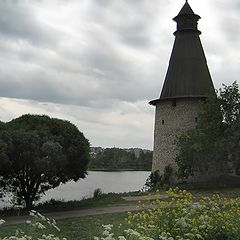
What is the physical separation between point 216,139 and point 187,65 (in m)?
7.25

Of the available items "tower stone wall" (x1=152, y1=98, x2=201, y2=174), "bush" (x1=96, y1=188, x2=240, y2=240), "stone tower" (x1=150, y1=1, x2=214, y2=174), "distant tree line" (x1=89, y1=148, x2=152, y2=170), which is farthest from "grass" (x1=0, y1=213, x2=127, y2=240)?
"distant tree line" (x1=89, y1=148, x2=152, y2=170)

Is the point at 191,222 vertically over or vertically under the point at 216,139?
under

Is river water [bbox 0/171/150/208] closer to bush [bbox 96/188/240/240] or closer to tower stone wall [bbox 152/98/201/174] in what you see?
tower stone wall [bbox 152/98/201/174]

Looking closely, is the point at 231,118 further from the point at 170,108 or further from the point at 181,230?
the point at 181,230

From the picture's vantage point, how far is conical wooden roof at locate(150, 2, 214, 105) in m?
27.6

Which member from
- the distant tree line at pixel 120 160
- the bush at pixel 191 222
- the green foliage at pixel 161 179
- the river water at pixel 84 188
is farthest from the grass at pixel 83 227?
the distant tree line at pixel 120 160

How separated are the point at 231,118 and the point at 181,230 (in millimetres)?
18498

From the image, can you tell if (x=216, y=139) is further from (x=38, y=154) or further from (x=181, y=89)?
(x=38, y=154)

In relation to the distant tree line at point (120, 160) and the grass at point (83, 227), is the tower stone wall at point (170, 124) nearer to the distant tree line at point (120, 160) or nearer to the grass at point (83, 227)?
the grass at point (83, 227)

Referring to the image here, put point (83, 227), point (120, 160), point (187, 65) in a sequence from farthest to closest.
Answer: point (120, 160) < point (187, 65) < point (83, 227)

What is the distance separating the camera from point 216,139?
23.1m

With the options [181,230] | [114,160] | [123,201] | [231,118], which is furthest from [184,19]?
[114,160]

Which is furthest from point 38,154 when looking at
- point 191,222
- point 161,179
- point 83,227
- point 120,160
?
point 120,160

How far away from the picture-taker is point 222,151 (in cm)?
2253
